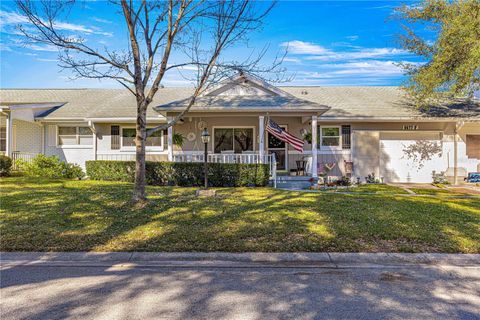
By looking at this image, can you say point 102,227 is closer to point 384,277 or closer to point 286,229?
point 286,229

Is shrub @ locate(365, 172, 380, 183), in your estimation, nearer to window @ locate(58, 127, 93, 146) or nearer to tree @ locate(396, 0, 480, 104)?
tree @ locate(396, 0, 480, 104)

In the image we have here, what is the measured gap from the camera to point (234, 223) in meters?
6.25

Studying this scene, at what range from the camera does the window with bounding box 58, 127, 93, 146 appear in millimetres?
16781

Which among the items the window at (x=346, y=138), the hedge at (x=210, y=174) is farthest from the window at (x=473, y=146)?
the hedge at (x=210, y=174)

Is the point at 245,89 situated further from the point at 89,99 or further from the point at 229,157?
the point at 89,99

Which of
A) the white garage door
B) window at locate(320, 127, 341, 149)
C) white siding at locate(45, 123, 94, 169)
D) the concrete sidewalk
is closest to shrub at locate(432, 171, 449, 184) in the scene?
the white garage door

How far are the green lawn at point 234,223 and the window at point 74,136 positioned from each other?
7.96 metres

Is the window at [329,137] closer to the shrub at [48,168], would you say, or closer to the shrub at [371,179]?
the shrub at [371,179]

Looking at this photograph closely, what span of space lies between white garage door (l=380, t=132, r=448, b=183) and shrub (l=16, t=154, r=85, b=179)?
14384mm

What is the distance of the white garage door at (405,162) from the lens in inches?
578

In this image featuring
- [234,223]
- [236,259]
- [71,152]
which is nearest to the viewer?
[236,259]

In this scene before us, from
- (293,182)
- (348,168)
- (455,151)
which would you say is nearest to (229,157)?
(293,182)

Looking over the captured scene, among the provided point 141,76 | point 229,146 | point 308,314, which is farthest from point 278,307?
point 229,146

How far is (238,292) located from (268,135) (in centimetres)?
1232
